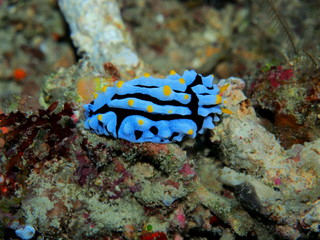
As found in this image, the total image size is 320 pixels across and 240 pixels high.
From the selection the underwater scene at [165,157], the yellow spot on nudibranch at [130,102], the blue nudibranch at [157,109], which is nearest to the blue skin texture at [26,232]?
the underwater scene at [165,157]

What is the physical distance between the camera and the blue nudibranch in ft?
10.2

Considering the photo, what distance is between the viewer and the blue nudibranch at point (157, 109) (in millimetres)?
3117

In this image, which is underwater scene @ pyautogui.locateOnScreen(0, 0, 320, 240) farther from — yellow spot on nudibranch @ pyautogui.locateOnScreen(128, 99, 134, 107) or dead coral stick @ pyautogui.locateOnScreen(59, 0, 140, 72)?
dead coral stick @ pyautogui.locateOnScreen(59, 0, 140, 72)

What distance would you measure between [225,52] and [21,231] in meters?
6.40

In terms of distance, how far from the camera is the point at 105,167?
3.54 metres

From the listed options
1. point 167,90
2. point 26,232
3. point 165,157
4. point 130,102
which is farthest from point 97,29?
point 26,232

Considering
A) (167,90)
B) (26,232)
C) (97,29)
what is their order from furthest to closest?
(97,29)
(26,232)
(167,90)

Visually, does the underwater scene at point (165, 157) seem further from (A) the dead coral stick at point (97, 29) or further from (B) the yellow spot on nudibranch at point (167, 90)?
(A) the dead coral stick at point (97, 29)

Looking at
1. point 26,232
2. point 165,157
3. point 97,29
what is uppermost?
point 97,29

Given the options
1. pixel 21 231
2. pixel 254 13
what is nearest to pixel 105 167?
pixel 21 231

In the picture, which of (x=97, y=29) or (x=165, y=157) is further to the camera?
(x=97, y=29)

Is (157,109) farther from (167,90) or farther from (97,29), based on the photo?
(97,29)

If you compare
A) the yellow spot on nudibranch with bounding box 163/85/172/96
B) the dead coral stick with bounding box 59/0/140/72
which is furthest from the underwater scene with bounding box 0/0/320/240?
the dead coral stick with bounding box 59/0/140/72

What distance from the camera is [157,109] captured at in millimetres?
3084
